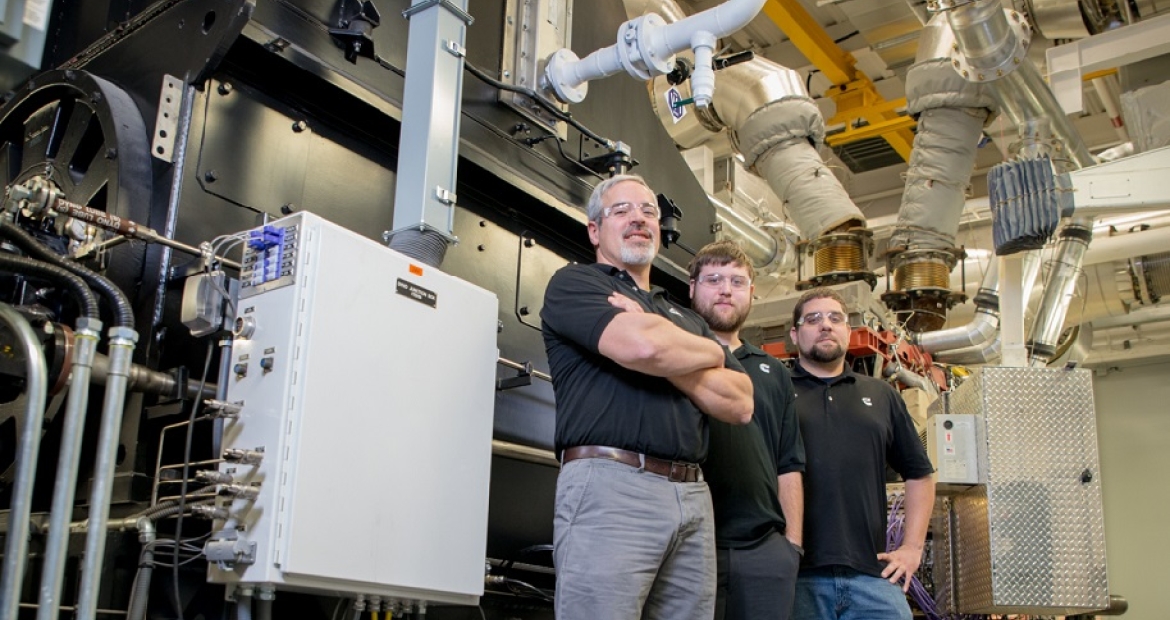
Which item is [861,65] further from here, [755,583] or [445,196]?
[755,583]

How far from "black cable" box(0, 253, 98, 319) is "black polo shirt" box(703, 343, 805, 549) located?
156 cm

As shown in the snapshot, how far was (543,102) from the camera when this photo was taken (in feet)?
12.3

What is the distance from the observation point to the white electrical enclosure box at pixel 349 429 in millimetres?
2199

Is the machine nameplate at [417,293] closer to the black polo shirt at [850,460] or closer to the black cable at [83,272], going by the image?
the black cable at [83,272]

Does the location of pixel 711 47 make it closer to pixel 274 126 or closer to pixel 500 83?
pixel 500 83

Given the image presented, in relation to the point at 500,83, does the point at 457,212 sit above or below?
below

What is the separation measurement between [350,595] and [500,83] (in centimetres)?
183

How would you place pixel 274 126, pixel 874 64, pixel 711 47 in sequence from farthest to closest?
pixel 874 64 → pixel 711 47 → pixel 274 126

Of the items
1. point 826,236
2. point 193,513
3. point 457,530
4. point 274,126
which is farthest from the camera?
point 826,236

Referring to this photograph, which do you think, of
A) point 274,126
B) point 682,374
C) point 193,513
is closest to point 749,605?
point 682,374

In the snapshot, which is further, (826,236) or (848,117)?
(848,117)

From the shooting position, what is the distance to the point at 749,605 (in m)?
2.68

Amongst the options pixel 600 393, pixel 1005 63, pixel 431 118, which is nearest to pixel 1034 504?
pixel 1005 63

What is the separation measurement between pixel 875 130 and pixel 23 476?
7399 millimetres
